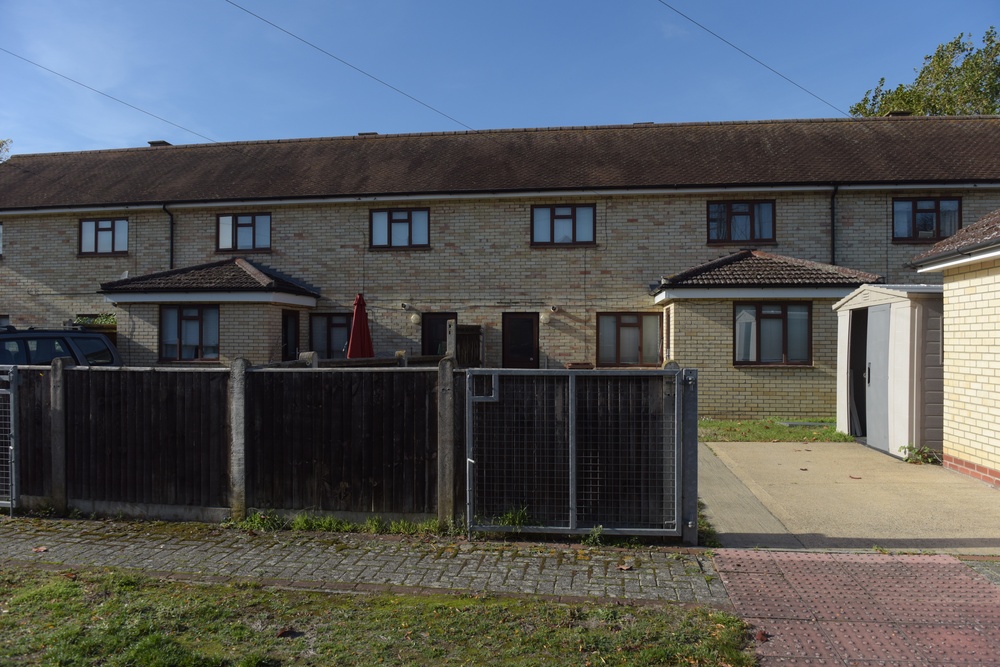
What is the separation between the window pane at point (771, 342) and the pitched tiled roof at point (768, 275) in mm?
1005

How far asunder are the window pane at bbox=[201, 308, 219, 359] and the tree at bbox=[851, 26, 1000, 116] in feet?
105

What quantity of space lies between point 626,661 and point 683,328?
11.0 metres

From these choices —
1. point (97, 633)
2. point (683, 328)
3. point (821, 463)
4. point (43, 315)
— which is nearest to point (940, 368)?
point (821, 463)

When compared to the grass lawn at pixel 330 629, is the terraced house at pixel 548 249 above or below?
above

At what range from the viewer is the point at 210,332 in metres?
15.9

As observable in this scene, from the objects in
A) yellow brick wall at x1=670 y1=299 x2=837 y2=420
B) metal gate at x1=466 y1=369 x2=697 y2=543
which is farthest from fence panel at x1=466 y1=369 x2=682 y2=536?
yellow brick wall at x1=670 y1=299 x2=837 y2=420

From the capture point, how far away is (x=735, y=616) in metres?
4.09

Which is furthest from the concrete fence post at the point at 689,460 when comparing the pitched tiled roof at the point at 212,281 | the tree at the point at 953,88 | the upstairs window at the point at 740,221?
the tree at the point at 953,88

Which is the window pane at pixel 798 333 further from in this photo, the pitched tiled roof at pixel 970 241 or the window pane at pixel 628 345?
the pitched tiled roof at pixel 970 241

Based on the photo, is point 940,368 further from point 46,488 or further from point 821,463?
point 46,488

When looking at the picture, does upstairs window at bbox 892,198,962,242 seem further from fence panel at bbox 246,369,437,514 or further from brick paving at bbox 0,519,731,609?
fence panel at bbox 246,369,437,514

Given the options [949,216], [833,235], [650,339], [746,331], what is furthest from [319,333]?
[949,216]

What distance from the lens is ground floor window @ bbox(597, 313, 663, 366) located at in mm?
15734

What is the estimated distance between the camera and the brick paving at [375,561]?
4633mm
